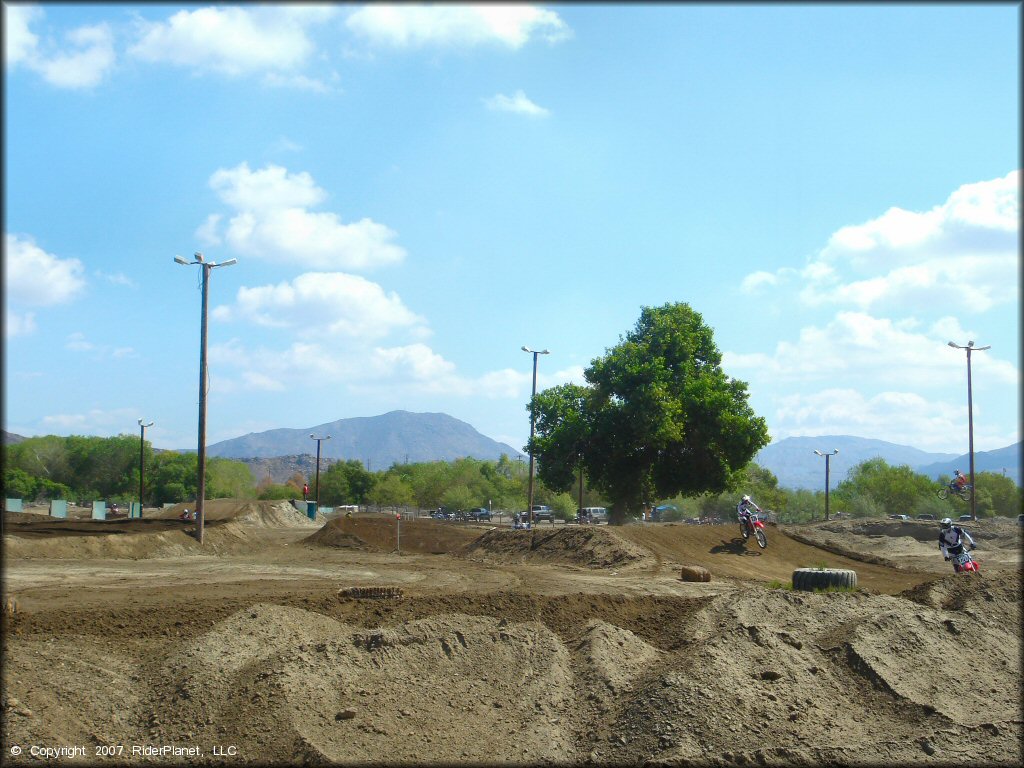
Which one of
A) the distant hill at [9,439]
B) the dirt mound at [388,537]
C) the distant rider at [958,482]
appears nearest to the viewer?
the distant hill at [9,439]

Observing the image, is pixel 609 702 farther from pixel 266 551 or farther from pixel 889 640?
pixel 266 551

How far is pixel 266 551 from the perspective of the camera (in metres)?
33.1

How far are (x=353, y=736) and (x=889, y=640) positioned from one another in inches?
347

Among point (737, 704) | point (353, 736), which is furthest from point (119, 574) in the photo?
point (737, 704)

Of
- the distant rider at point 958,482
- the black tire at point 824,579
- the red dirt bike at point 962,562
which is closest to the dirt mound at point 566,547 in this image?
the black tire at point 824,579

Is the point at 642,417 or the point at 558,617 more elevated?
the point at 642,417

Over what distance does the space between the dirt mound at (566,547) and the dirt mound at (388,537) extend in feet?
7.87

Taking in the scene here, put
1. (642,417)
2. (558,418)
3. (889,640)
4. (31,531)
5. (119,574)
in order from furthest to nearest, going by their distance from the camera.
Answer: (558,418)
(642,417)
(31,531)
(119,574)
(889,640)

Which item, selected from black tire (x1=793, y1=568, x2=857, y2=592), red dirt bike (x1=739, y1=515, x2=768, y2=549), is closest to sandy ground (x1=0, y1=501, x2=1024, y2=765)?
black tire (x1=793, y1=568, x2=857, y2=592)

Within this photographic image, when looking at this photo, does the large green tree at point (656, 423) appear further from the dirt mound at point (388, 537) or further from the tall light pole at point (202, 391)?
the tall light pole at point (202, 391)

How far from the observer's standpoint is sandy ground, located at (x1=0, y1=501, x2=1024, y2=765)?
9312 millimetres

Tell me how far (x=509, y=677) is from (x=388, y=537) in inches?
1047

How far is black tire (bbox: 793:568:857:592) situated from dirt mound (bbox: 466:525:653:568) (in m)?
8.19

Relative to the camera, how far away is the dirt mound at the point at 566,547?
85.5 feet
